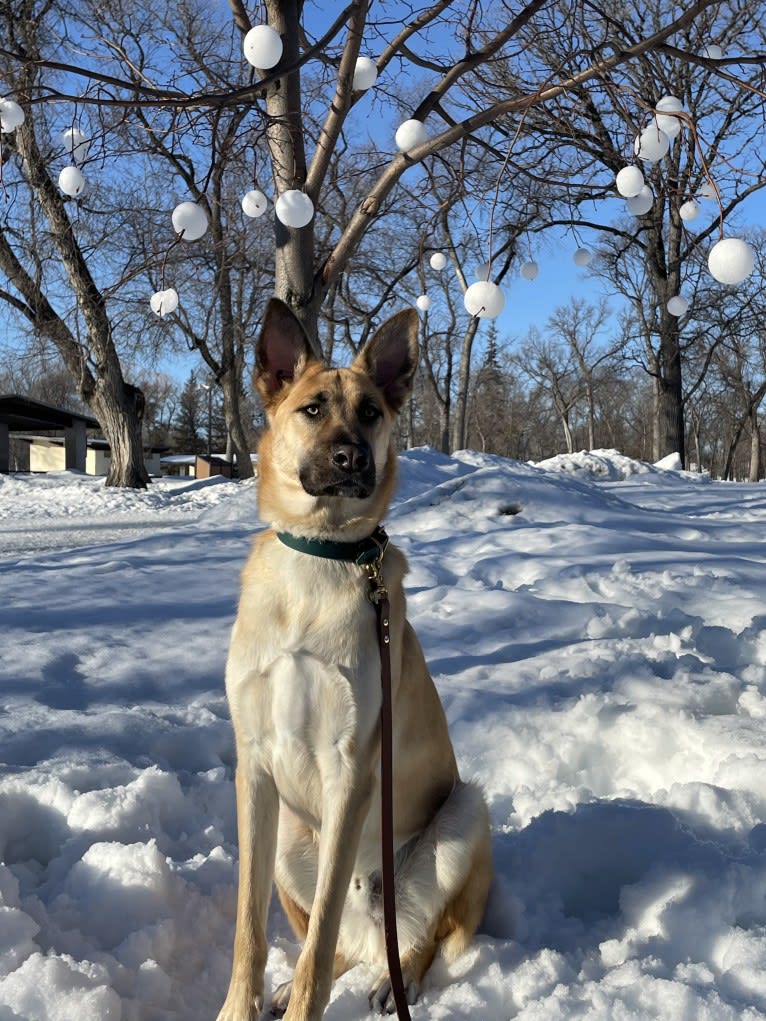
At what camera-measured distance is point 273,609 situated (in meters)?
2.10

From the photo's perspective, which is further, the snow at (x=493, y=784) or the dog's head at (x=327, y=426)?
the dog's head at (x=327, y=426)

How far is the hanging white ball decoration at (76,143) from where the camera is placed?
5.97 m

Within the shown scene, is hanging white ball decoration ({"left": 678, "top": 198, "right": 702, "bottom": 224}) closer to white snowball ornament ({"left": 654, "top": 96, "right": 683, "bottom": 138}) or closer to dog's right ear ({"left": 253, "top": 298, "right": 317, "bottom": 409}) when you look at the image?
white snowball ornament ({"left": 654, "top": 96, "right": 683, "bottom": 138})

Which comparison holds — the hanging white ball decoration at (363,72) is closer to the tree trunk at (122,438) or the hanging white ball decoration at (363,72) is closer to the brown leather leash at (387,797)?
the brown leather leash at (387,797)

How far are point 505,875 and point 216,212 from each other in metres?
18.2

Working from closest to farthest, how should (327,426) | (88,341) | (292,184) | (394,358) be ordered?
(327,426), (394,358), (292,184), (88,341)

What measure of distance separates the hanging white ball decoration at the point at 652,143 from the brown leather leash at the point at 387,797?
5050 mm

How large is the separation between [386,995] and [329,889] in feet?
1.54

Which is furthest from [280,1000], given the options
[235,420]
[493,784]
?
[235,420]

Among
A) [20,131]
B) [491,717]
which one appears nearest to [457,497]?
[491,717]

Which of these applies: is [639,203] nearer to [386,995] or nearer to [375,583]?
[375,583]

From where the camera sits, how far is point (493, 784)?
10.6 ft

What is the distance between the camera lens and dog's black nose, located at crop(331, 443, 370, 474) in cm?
222

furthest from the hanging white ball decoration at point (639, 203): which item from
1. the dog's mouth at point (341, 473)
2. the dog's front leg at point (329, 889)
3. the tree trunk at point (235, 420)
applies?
the tree trunk at point (235, 420)
